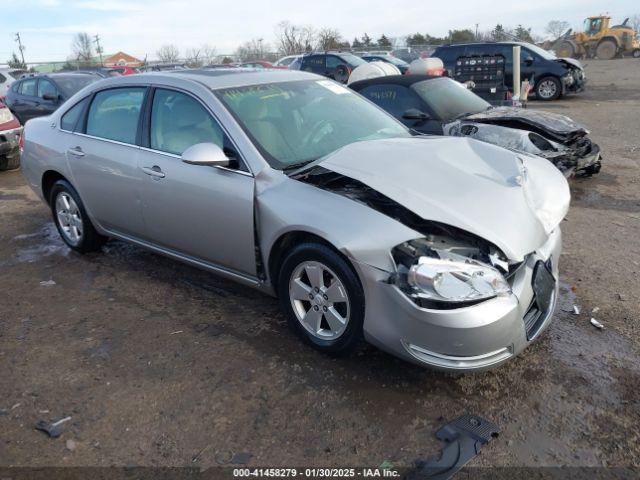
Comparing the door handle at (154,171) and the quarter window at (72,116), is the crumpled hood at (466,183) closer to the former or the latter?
the door handle at (154,171)

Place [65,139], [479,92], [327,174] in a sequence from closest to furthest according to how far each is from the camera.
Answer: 1. [327,174]
2. [65,139]
3. [479,92]

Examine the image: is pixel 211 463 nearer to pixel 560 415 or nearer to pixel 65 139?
pixel 560 415

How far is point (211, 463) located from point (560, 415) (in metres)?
1.75

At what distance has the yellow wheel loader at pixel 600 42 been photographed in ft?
113

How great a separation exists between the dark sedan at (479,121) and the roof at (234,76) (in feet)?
8.61

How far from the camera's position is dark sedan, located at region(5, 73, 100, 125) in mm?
10922

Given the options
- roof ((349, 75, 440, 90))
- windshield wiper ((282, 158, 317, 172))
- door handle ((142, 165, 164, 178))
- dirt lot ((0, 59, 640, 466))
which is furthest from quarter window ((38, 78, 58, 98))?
windshield wiper ((282, 158, 317, 172))

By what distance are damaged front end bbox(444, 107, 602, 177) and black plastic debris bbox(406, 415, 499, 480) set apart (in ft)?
13.6

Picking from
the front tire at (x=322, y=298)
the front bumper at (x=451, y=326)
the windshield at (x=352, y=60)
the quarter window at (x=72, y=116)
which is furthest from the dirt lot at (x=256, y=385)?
the windshield at (x=352, y=60)

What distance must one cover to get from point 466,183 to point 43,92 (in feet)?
35.5

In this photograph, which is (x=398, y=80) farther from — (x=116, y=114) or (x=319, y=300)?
(x=319, y=300)

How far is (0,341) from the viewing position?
3.67m

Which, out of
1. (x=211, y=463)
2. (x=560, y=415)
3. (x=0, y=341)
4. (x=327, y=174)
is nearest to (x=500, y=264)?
(x=560, y=415)

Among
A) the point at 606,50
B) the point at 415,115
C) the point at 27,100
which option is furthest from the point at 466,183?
the point at 606,50
